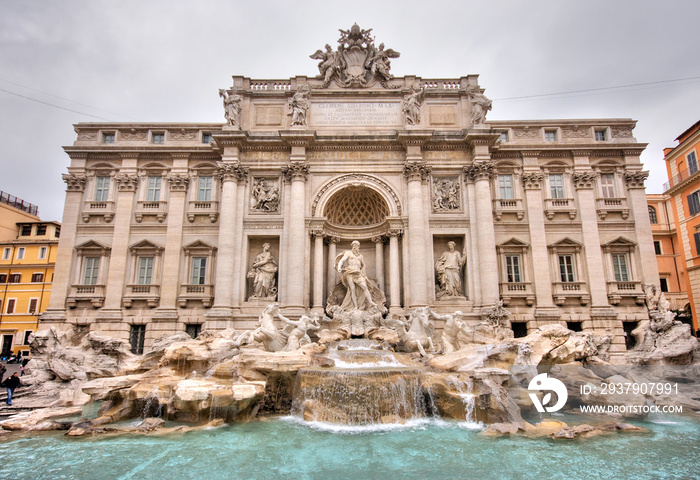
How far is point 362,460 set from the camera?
8.45 metres

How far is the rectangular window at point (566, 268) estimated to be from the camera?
2108cm

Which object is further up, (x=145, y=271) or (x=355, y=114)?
(x=355, y=114)

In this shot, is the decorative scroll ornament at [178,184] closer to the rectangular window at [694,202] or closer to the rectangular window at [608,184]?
the rectangular window at [608,184]

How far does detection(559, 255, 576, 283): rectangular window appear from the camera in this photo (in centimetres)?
2108

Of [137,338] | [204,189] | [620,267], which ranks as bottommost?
[137,338]

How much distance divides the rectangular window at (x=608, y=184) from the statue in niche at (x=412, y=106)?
1089 cm

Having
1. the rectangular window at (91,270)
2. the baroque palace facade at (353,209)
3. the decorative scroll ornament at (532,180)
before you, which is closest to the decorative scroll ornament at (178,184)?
the baroque palace facade at (353,209)

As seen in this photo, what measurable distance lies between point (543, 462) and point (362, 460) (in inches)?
149

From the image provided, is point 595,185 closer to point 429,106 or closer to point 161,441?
point 429,106

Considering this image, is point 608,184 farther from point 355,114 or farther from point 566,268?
point 355,114

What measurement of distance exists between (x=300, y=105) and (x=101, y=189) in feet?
39.6

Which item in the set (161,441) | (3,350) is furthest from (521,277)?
(3,350)

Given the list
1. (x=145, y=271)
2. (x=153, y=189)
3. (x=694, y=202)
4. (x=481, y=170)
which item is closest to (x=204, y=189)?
(x=153, y=189)

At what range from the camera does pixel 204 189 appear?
72.4 feet
